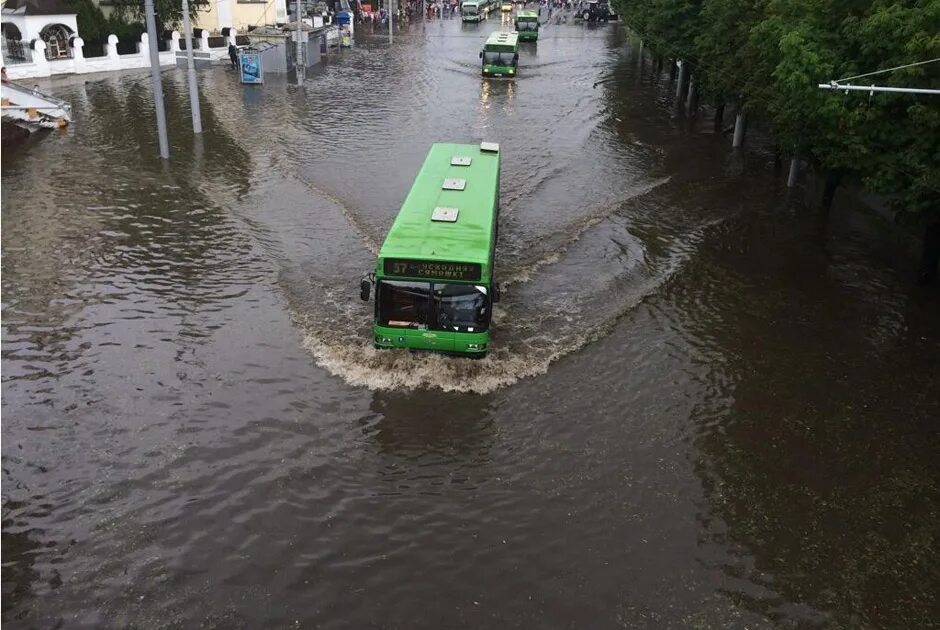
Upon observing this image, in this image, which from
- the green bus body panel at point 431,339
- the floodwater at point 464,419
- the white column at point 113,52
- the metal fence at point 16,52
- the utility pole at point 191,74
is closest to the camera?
the floodwater at point 464,419

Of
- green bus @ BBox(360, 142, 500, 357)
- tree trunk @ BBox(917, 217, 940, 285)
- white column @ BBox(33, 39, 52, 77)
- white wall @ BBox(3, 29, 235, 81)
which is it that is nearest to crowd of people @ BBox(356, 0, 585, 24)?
white wall @ BBox(3, 29, 235, 81)

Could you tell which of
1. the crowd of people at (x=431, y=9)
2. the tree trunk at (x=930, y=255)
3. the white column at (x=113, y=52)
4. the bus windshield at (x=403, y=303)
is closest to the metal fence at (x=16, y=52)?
the white column at (x=113, y=52)

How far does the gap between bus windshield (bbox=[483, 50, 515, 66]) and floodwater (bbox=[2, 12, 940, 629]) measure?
25295 millimetres

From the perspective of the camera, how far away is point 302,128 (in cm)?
3488

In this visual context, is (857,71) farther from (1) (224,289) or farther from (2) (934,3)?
(1) (224,289)

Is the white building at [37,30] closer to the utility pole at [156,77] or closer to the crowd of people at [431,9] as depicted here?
the utility pole at [156,77]

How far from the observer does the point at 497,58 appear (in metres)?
50.0

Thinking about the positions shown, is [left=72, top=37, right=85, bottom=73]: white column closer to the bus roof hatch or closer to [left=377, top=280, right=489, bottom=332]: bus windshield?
the bus roof hatch

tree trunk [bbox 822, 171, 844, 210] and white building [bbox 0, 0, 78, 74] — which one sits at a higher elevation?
white building [bbox 0, 0, 78, 74]

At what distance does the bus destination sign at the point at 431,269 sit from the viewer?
14.6 metres

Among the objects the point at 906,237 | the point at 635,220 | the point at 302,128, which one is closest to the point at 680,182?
the point at 635,220

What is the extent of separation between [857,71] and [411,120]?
22.0 metres

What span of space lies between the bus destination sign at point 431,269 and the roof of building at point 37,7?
41970 mm

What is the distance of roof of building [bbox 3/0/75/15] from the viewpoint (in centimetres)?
4534
